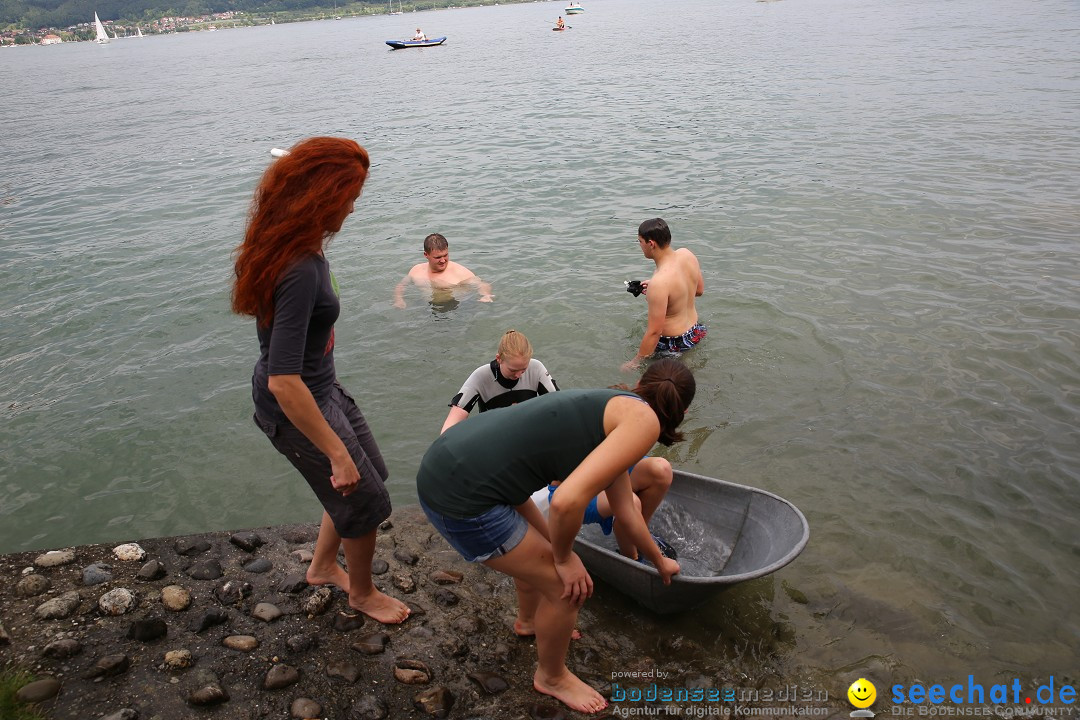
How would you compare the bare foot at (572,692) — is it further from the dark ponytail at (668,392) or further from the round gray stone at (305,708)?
the dark ponytail at (668,392)

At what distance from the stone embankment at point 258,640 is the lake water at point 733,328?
87 centimetres

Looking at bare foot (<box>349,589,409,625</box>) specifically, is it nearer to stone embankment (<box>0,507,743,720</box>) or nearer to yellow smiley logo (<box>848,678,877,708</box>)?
stone embankment (<box>0,507,743,720</box>)

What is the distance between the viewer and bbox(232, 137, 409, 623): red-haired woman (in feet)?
9.63

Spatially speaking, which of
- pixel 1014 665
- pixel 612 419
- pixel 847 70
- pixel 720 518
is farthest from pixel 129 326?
pixel 847 70

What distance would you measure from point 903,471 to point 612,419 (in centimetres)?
415

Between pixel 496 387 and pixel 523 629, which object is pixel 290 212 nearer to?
pixel 496 387

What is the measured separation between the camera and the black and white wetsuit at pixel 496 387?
5039 millimetres

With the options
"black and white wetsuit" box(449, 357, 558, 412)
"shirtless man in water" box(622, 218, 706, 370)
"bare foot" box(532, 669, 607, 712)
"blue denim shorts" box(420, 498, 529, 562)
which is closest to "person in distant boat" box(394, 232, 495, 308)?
"shirtless man in water" box(622, 218, 706, 370)

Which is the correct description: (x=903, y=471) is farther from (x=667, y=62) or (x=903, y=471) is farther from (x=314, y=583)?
(x=667, y=62)

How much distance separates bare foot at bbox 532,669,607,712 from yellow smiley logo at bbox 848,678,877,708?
137cm

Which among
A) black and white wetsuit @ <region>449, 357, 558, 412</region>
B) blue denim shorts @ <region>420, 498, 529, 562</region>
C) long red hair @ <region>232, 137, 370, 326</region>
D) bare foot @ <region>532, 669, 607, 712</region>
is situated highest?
long red hair @ <region>232, 137, 370, 326</region>

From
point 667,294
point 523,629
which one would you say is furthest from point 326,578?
point 667,294

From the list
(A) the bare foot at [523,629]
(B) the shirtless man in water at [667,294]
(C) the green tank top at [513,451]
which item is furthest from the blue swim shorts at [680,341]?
(C) the green tank top at [513,451]

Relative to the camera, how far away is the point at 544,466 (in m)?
2.94
